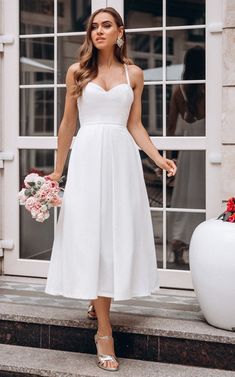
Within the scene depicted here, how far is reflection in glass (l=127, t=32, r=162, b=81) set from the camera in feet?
13.9

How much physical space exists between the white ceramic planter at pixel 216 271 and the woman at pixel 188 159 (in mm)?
881

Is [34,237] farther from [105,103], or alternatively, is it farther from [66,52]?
[105,103]

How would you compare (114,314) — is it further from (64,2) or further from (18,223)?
(64,2)

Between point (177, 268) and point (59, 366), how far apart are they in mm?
1389

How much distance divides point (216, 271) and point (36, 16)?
2455 mm

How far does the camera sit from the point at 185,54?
4184mm

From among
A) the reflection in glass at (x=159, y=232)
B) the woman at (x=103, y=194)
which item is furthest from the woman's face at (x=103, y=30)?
the reflection in glass at (x=159, y=232)

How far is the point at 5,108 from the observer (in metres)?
4.52

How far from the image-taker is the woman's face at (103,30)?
9.87ft

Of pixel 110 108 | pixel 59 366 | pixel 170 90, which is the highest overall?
pixel 170 90

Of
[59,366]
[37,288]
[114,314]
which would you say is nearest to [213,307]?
[114,314]

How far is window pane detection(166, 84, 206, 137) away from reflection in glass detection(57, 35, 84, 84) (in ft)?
2.54

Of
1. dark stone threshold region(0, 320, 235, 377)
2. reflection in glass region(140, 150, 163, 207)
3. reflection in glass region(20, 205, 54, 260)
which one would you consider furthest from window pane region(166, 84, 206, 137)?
dark stone threshold region(0, 320, 235, 377)

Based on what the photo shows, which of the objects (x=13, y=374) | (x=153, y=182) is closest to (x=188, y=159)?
(x=153, y=182)
